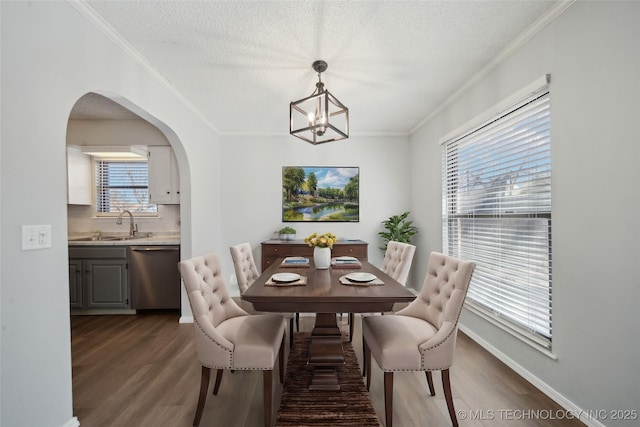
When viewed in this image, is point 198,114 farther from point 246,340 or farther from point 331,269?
point 246,340

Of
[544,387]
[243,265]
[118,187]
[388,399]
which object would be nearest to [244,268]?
[243,265]

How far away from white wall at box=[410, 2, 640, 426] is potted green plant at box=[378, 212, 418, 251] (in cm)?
206

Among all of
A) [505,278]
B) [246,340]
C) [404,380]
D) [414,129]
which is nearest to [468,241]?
[505,278]

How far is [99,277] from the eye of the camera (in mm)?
3369

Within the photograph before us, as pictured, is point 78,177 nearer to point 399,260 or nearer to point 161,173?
point 161,173

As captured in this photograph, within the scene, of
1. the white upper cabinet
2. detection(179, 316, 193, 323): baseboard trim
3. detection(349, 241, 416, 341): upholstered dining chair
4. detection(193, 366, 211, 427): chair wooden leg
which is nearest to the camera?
detection(193, 366, 211, 427): chair wooden leg

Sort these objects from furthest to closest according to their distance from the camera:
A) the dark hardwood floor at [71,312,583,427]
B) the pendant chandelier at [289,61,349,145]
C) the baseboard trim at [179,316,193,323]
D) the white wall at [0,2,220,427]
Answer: the baseboard trim at [179,316,193,323] → the pendant chandelier at [289,61,349,145] → the dark hardwood floor at [71,312,583,427] → the white wall at [0,2,220,427]

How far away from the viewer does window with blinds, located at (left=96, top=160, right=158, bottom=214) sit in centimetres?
405

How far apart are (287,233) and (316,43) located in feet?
8.52

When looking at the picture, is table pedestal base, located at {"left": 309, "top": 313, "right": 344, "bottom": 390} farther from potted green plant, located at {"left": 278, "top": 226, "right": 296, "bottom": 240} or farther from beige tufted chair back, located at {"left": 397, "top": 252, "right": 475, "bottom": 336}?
potted green plant, located at {"left": 278, "top": 226, "right": 296, "bottom": 240}

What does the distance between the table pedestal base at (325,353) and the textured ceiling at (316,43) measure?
200 cm

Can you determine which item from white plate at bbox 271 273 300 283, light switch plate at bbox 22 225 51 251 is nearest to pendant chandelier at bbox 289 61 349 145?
white plate at bbox 271 273 300 283

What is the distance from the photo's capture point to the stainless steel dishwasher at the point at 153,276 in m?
3.39

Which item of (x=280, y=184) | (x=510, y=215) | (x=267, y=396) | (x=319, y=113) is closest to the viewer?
(x=267, y=396)
